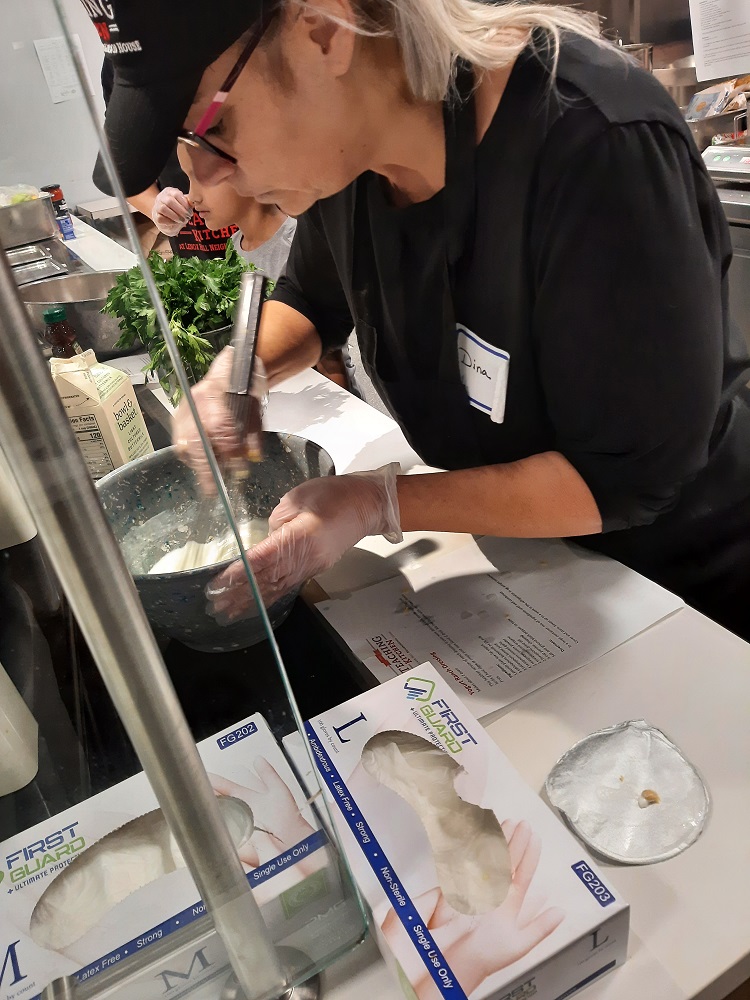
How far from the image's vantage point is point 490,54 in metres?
0.85

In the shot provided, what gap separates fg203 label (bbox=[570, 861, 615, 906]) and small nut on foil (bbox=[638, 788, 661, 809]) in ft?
0.43

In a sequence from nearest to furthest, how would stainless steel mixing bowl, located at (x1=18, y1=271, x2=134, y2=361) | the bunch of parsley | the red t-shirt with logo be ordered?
stainless steel mixing bowl, located at (x1=18, y1=271, x2=134, y2=361), the bunch of parsley, the red t-shirt with logo

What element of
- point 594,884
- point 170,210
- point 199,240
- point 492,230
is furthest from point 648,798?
point 199,240

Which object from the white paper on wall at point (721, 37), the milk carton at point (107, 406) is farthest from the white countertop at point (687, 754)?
the white paper on wall at point (721, 37)

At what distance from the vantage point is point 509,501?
0.93 m

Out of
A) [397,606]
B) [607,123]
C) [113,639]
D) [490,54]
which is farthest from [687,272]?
[113,639]

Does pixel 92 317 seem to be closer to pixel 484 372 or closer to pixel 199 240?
pixel 484 372

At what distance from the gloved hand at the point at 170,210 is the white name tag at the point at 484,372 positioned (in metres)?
0.45

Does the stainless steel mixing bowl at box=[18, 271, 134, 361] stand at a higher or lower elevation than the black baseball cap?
lower

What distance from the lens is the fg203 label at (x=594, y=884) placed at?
0.54 m

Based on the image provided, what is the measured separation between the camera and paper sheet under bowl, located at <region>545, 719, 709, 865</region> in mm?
644

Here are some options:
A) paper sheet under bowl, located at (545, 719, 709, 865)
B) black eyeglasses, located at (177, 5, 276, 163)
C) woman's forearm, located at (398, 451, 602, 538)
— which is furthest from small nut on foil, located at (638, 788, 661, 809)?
black eyeglasses, located at (177, 5, 276, 163)

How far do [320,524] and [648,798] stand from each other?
17.9 inches

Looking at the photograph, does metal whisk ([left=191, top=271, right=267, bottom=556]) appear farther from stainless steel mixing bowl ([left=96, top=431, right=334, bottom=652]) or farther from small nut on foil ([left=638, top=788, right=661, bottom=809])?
A: small nut on foil ([left=638, top=788, right=661, bottom=809])
